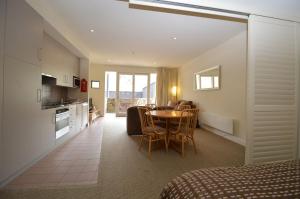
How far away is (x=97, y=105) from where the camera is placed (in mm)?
7566

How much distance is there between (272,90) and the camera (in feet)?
6.78

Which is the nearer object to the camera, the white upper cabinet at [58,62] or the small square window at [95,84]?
the white upper cabinet at [58,62]

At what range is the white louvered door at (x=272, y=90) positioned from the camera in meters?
2.01

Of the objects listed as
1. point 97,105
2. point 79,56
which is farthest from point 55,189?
point 97,105

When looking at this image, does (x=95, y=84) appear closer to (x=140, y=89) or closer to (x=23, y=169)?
(x=140, y=89)

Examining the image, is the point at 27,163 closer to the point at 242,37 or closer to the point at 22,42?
the point at 22,42

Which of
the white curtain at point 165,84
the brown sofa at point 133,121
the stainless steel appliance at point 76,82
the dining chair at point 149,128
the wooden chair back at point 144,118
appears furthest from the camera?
the white curtain at point 165,84

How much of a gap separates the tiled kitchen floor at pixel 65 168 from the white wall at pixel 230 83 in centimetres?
323

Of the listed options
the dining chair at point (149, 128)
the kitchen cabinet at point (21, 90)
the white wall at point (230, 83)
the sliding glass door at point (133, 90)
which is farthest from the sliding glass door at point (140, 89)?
the kitchen cabinet at point (21, 90)

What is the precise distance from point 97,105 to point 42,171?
548 cm

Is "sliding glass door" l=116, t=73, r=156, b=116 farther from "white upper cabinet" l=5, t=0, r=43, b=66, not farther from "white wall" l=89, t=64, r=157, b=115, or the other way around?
"white upper cabinet" l=5, t=0, r=43, b=66

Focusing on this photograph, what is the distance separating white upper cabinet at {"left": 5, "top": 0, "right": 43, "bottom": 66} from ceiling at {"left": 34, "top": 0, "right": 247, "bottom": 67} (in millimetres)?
499

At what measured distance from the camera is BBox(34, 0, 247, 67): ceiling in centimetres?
274

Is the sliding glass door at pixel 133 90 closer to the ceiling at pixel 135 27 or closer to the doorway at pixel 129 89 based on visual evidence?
the doorway at pixel 129 89
